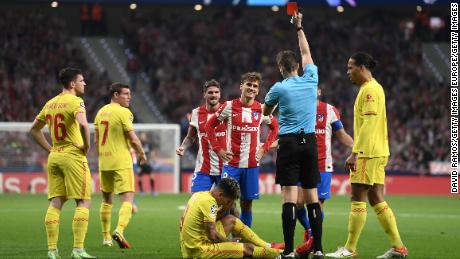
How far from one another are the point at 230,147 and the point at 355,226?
2.17 m

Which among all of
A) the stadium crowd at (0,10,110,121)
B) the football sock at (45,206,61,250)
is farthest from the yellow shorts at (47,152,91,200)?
the stadium crowd at (0,10,110,121)

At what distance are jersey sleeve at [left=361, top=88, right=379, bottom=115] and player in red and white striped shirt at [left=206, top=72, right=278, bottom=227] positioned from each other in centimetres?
167

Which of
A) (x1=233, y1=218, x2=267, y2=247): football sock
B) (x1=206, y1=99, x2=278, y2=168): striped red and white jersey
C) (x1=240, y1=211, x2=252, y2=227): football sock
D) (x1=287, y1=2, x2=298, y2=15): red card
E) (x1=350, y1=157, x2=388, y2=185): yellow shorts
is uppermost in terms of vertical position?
(x1=287, y1=2, x2=298, y2=15): red card

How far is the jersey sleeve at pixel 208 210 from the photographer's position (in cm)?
1048

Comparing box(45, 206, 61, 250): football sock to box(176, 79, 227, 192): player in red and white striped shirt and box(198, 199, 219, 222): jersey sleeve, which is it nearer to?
box(198, 199, 219, 222): jersey sleeve

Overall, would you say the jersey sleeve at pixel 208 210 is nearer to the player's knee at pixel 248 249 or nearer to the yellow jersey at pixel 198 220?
the yellow jersey at pixel 198 220

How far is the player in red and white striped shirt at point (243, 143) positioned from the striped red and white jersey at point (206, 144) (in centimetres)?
35

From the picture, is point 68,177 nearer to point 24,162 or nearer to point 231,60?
point 24,162

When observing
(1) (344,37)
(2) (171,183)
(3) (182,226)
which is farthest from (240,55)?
(3) (182,226)

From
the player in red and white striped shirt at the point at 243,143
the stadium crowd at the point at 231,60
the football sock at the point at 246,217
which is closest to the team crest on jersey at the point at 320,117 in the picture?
the player in red and white striped shirt at the point at 243,143

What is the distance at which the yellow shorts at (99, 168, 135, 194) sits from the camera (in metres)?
13.5

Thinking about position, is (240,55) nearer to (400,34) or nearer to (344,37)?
(344,37)

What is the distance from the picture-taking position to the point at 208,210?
10.5 meters

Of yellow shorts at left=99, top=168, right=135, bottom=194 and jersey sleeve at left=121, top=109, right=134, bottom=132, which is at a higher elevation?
jersey sleeve at left=121, top=109, right=134, bottom=132
